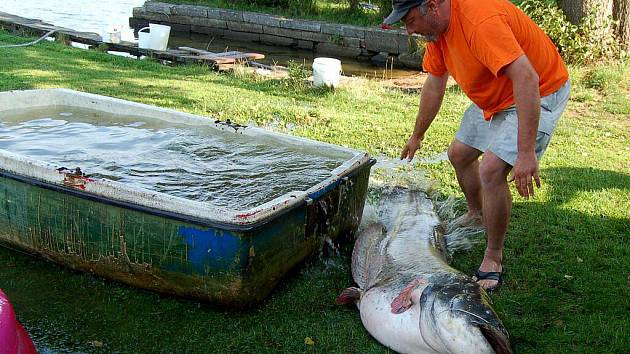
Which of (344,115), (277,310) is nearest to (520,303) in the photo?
(277,310)

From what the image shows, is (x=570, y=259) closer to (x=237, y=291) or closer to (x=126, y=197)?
(x=237, y=291)

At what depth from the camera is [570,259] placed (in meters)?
4.71

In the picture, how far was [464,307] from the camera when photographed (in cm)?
323

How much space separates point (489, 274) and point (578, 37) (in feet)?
25.8

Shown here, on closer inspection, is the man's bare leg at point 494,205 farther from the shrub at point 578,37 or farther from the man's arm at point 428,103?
the shrub at point 578,37

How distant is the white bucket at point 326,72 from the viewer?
32.0 ft

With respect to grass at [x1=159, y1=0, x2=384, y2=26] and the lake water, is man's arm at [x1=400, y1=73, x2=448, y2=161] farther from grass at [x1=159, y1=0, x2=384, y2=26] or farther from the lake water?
grass at [x1=159, y1=0, x2=384, y2=26]

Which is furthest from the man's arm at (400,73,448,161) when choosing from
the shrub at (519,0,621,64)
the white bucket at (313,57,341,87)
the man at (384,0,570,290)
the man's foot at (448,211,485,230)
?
the shrub at (519,0,621,64)

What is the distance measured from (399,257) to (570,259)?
1.39 metres

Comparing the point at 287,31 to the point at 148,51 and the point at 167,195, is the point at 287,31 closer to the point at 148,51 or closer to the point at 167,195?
the point at 148,51

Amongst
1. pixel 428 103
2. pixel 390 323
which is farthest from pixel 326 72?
pixel 390 323

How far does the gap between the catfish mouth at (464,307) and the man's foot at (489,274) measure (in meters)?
0.79

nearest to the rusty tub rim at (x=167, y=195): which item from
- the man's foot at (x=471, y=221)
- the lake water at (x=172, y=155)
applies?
the lake water at (x=172, y=155)

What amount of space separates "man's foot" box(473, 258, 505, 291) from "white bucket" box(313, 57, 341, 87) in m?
5.86
